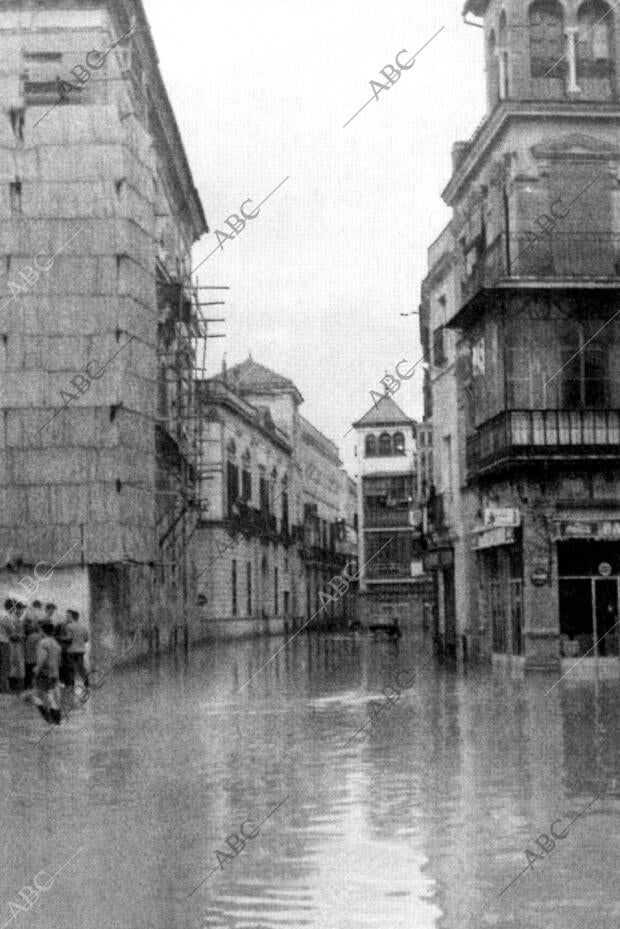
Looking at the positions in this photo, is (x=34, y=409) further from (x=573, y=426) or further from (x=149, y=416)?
(x=573, y=426)

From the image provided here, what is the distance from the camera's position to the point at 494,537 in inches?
1256

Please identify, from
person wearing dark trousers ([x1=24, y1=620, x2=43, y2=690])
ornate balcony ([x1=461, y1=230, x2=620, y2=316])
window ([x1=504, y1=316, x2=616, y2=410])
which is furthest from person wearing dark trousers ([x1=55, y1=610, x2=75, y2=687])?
ornate balcony ([x1=461, y1=230, x2=620, y2=316])

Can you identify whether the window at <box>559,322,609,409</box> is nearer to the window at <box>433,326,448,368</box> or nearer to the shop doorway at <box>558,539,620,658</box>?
the shop doorway at <box>558,539,620,658</box>

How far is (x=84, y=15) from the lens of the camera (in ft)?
109

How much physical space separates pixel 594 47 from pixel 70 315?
43.1ft

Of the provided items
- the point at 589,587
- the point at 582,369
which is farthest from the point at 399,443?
the point at 589,587

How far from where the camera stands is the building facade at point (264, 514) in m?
58.1

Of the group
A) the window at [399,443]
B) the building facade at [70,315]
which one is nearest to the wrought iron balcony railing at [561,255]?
the building facade at [70,315]

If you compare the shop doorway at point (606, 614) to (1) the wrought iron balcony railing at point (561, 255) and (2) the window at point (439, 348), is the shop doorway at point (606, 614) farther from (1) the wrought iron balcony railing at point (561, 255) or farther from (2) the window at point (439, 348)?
(2) the window at point (439, 348)

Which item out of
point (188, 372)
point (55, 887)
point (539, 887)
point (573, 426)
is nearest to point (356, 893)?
point (539, 887)

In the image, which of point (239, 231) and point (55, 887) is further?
point (239, 231)

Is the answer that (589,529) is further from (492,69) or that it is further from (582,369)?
(492,69)

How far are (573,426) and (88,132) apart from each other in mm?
12874

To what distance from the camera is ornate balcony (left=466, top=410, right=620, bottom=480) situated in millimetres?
29953
